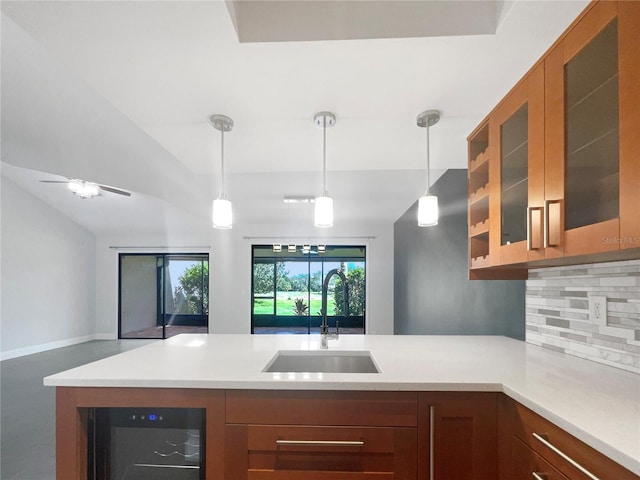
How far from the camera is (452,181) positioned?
3.17m

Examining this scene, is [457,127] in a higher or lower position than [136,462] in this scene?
higher

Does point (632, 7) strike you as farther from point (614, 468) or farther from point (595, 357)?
point (595, 357)

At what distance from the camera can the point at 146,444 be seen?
1301mm

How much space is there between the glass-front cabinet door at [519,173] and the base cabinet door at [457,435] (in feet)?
2.02

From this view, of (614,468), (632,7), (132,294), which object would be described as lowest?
(132,294)

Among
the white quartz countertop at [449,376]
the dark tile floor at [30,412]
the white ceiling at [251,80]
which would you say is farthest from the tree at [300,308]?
the white quartz countertop at [449,376]

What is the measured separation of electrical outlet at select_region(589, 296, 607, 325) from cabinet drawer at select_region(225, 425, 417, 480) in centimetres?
96

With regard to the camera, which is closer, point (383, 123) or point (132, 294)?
point (383, 123)

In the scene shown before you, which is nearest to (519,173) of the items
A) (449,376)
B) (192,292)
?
(449,376)

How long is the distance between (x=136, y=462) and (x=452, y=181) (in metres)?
3.15

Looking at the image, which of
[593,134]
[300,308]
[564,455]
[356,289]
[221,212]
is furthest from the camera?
[300,308]

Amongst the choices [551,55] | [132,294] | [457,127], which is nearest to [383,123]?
[457,127]

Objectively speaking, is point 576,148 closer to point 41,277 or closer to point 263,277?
Answer: point 263,277

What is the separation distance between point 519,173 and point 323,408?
1260mm
